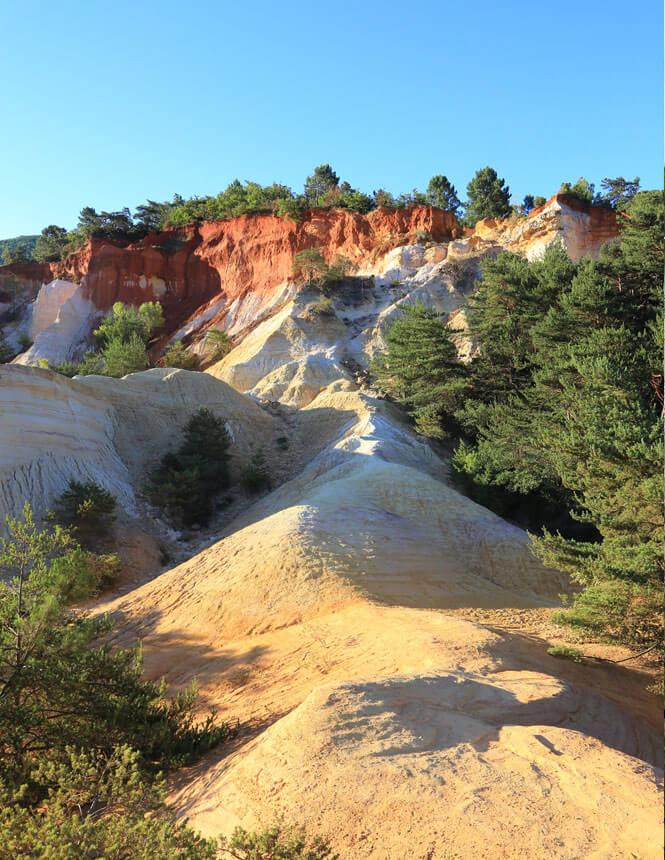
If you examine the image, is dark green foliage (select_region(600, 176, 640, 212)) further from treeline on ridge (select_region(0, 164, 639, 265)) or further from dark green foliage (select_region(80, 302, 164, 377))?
dark green foliage (select_region(80, 302, 164, 377))

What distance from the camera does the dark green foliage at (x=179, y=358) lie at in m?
41.2

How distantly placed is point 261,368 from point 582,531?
24.6 m

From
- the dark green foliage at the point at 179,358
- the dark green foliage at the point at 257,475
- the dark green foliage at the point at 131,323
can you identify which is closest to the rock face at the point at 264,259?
the dark green foliage at the point at 179,358

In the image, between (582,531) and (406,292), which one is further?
(406,292)

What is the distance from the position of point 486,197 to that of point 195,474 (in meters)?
45.7

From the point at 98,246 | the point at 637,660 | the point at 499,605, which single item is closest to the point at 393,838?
the point at 637,660

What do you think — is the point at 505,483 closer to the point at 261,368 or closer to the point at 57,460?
the point at 57,460

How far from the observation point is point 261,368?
3647 cm

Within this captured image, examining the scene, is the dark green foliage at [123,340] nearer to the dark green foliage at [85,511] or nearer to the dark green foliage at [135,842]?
the dark green foliage at [85,511]

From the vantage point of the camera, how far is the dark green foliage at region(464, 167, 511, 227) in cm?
5084

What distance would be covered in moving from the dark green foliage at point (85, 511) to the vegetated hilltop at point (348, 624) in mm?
884

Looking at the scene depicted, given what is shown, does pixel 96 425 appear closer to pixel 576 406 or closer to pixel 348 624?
pixel 348 624

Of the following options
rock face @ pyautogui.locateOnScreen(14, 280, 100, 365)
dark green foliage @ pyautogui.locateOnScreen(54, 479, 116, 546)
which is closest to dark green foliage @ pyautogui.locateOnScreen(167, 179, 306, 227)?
rock face @ pyautogui.locateOnScreen(14, 280, 100, 365)

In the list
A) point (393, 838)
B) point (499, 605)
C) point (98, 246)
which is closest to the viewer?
point (393, 838)
